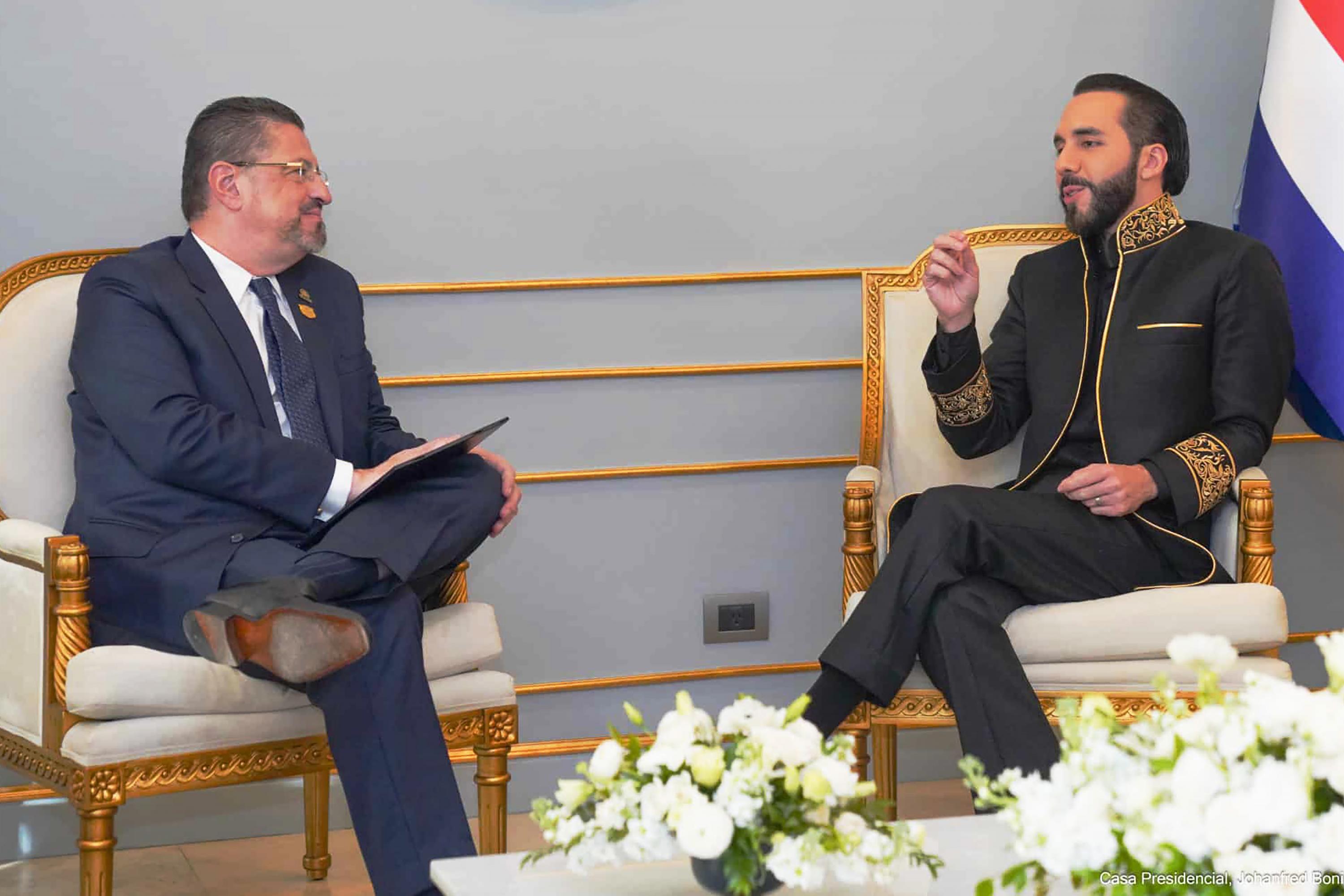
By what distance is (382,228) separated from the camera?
10.2 feet

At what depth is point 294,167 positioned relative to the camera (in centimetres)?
269

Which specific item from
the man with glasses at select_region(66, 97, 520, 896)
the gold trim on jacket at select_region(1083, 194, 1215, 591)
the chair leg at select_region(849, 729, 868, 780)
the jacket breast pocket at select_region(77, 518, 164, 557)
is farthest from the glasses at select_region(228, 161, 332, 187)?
the gold trim on jacket at select_region(1083, 194, 1215, 591)

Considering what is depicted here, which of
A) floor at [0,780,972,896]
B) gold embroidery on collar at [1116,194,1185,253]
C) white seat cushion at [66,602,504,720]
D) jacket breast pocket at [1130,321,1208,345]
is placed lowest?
floor at [0,780,972,896]

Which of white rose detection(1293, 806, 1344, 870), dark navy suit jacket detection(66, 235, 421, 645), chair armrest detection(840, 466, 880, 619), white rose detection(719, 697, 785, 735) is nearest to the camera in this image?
white rose detection(1293, 806, 1344, 870)

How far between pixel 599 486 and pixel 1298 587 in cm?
163

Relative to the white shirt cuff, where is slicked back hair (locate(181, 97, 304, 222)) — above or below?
above

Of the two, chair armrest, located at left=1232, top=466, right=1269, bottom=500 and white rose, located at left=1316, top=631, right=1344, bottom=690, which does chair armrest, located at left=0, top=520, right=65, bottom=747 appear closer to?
white rose, located at left=1316, top=631, right=1344, bottom=690

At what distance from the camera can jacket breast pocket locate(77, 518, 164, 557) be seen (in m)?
2.41

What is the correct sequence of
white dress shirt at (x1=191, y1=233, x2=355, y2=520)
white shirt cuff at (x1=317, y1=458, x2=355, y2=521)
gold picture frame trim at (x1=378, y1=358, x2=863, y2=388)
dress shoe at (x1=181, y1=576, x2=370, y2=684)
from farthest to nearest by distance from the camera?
gold picture frame trim at (x1=378, y1=358, x2=863, y2=388) < white dress shirt at (x1=191, y1=233, x2=355, y2=520) < white shirt cuff at (x1=317, y1=458, x2=355, y2=521) < dress shoe at (x1=181, y1=576, x2=370, y2=684)

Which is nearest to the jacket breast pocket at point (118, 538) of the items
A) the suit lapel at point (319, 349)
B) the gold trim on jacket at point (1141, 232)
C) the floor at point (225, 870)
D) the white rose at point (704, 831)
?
the suit lapel at point (319, 349)

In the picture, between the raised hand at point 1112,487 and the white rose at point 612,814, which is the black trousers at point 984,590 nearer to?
the raised hand at point 1112,487

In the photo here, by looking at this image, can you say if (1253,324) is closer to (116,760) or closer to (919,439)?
(919,439)

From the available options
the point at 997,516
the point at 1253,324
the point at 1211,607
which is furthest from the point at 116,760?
the point at 1253,324

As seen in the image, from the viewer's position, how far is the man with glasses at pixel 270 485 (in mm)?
2217
